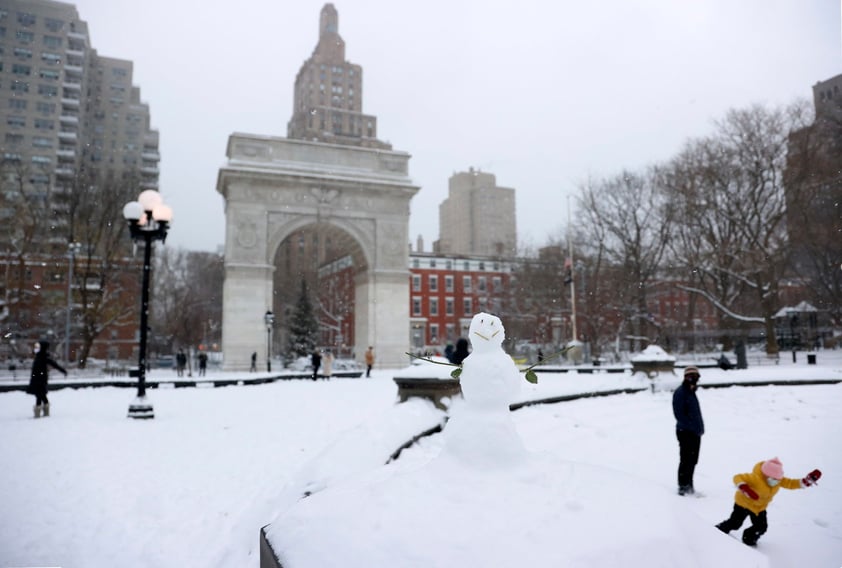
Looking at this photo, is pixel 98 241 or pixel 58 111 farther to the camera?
pixel 98 241

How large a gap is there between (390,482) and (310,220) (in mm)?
28052

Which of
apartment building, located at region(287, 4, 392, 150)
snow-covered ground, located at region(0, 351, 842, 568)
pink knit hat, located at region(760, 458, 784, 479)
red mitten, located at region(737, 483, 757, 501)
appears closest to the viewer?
snow-covered ground, located at region(0, 351, 842, 568)

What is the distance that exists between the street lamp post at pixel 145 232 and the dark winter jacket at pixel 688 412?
946cm

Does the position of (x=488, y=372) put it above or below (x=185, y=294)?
below

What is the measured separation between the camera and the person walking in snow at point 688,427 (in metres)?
5.81

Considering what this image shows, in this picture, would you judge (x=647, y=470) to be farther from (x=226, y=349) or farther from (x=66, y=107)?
(x=66, y=107)

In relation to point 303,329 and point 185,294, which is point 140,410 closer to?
point 303,329

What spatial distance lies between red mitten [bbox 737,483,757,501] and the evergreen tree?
35.8 metres

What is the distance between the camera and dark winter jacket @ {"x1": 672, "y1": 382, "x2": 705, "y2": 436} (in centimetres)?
581

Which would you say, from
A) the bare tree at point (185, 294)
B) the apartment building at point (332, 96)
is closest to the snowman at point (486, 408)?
the bare tree at point (185, 294)

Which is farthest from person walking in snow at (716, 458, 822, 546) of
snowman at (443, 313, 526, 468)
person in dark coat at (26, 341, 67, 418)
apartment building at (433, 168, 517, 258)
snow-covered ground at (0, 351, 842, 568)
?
apartment building at (433, 168, 517, 258)

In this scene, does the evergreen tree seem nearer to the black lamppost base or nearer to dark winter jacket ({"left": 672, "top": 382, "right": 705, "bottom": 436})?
the black lamppost base

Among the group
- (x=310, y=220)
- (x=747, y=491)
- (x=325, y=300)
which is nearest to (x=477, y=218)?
(x=325, y=300)

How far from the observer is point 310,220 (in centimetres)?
2953
